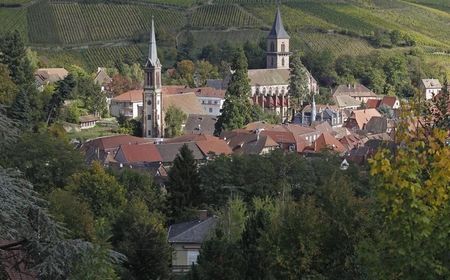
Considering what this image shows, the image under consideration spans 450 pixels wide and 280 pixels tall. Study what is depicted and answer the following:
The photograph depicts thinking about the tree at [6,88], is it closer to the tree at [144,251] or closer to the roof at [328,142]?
the roof at [328,142]

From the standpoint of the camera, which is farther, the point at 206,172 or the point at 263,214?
the point at 206,172

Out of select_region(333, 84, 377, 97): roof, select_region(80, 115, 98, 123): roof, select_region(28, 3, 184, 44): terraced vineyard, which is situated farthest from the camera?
select_region(28, 3, 184, 44): terraced vineyard

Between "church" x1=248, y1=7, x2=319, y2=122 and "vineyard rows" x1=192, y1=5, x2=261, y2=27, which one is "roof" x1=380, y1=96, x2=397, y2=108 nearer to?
"church" x1=248, y1=7, x2=319, y2=122

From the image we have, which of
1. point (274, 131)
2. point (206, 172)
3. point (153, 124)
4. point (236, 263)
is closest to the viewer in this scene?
point (236, 263)

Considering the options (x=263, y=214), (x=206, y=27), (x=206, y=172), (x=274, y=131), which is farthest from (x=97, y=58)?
(x=263, y=214)

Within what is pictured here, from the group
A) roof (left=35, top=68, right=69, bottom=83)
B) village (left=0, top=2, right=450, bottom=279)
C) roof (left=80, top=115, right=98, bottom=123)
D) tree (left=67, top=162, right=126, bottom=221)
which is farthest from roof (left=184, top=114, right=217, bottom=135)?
tree (left=67, top=162, right=126, bottom=221)

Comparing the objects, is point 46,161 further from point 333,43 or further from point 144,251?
point 333,43

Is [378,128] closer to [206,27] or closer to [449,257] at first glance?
[206,27]

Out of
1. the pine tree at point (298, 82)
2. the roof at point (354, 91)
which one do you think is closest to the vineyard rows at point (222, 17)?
the roof at point (354, 91)
